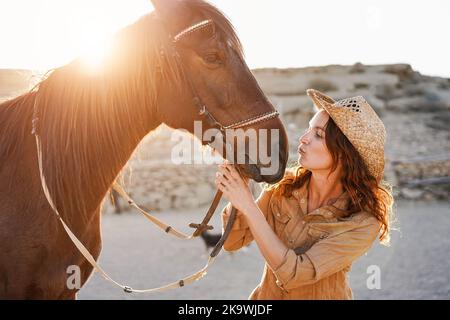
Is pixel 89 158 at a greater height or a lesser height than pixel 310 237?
greater

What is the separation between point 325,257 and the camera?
8.20ft

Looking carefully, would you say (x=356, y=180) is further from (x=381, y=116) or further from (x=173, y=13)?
(x=381, y=116)

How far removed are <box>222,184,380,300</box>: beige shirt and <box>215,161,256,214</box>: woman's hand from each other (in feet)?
1.03

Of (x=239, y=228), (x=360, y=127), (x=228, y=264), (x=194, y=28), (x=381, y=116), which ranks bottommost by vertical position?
(x=228, y=264)

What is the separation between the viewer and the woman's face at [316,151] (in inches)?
108

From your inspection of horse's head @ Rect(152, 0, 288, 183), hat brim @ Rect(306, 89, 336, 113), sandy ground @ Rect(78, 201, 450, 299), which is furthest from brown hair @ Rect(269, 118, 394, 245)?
sandy ground @ Rect(78, 201, 450, 299)

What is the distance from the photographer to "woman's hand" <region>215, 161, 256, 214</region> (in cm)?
248

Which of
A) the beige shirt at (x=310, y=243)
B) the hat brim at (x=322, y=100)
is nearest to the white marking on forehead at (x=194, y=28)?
the hat brim at (x=322, y=100)

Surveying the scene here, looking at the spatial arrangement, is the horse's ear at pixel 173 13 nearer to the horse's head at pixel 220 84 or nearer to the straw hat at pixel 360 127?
the horse's head at pixel 220 84

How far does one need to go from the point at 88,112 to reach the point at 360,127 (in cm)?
141

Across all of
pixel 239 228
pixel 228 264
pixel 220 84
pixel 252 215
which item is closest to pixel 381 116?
pixel 228 264

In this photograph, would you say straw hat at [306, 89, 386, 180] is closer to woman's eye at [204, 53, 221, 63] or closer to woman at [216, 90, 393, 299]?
woman at [216, 90, 393, 299]
